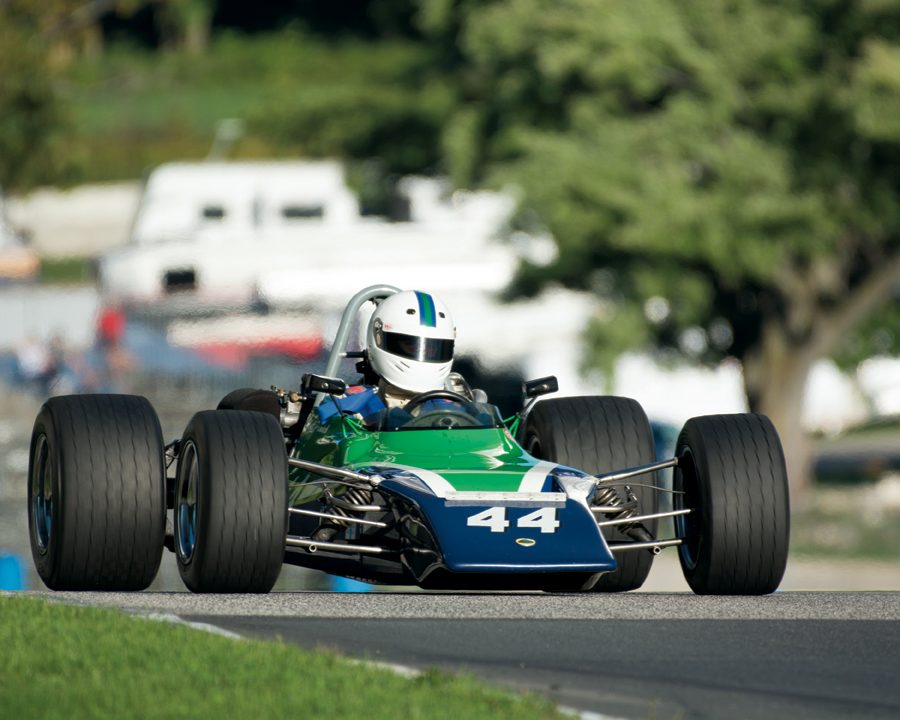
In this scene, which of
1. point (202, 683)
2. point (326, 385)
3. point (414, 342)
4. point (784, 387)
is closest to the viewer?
point (202, 683)

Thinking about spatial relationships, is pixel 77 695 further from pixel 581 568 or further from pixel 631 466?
pixel 631 466

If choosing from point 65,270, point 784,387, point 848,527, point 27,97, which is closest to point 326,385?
point 848,527

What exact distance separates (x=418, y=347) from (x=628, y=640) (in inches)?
136

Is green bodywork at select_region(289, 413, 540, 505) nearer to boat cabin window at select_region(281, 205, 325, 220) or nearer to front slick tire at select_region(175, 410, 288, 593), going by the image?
front slick tire at select_region(175, 410, 288, 593)

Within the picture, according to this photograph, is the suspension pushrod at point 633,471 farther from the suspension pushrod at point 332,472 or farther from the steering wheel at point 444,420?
the suspension pushrod at point 332,472

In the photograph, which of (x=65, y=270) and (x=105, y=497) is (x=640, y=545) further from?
(x=65, y=270)

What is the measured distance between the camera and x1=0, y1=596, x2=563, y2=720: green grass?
746cm

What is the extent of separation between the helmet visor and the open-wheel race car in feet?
1.17

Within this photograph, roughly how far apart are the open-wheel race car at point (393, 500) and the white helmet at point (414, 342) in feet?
0.97

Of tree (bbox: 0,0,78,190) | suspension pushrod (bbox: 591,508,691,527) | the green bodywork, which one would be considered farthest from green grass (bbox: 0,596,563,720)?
tree (bbox: 0,0,78,190)

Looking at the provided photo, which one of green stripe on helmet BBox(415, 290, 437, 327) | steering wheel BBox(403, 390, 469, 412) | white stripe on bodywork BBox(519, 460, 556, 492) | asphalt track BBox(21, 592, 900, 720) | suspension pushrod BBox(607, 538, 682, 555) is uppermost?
green stripe on helmet BBox(415, 290, 437, 327)

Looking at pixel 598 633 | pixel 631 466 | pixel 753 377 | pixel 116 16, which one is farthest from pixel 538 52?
pixel 116 16

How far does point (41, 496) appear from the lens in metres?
12.0

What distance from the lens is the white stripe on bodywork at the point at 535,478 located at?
35.7ft
